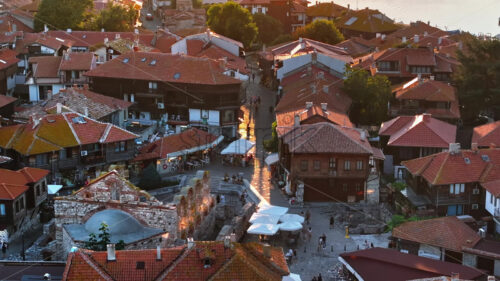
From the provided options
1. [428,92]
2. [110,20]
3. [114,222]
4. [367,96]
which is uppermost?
[110,20]

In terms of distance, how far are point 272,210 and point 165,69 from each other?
25.3m

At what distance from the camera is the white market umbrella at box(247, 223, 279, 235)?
46.6 m

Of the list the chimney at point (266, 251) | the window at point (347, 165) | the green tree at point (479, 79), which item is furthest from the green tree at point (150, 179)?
the green tree at point (479, 79)

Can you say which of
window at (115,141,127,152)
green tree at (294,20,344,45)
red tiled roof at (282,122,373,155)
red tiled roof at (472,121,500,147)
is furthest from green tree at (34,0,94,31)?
red tiled roof at (472,121,500,147)

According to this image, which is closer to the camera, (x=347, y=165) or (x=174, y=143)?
(x=347, y=165)

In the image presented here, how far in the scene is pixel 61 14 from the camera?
10025 centimetres

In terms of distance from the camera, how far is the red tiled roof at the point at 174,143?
5922cm

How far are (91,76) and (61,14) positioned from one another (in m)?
32.4

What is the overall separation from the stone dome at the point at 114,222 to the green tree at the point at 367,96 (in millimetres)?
30712

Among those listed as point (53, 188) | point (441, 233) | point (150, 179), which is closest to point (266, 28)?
point (150, 179)

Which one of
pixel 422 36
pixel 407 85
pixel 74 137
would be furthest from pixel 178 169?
pixel 422 36

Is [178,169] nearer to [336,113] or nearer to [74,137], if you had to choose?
[74,137]

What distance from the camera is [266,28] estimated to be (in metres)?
108

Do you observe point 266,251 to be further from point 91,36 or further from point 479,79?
point 91,36
